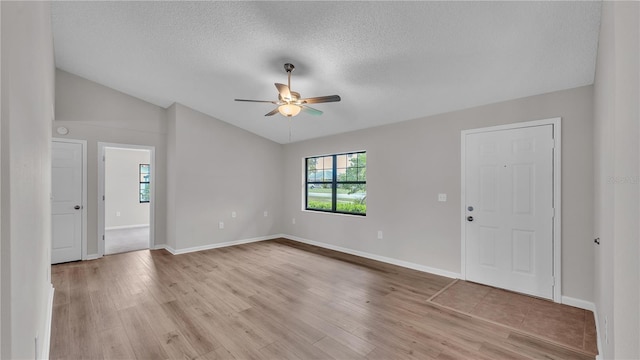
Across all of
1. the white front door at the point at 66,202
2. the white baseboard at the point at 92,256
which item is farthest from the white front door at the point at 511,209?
the white front door at the point at 66,202

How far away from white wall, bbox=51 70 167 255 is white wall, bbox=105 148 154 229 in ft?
8.55

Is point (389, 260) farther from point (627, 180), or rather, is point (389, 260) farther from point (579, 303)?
point (627, 180)

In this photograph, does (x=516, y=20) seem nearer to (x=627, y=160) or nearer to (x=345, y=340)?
(x=627, y=160)

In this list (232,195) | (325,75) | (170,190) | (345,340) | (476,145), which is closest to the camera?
(345,340)

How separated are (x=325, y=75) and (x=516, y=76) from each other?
2085mm

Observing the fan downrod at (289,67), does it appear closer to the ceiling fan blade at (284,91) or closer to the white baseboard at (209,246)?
the ceiling fan blade at (284,91)

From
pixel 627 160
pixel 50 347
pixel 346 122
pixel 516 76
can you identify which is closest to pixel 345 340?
pixel 627 160

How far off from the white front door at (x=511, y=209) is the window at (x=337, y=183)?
1.87 metres

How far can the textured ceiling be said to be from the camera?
2.17 metres

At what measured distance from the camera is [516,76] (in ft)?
9.25

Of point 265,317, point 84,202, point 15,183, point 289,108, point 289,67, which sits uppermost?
point 289,67

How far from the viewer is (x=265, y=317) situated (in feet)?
8.64

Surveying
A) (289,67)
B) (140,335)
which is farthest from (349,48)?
(140,335)

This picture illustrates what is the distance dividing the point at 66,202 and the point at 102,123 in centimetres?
145
